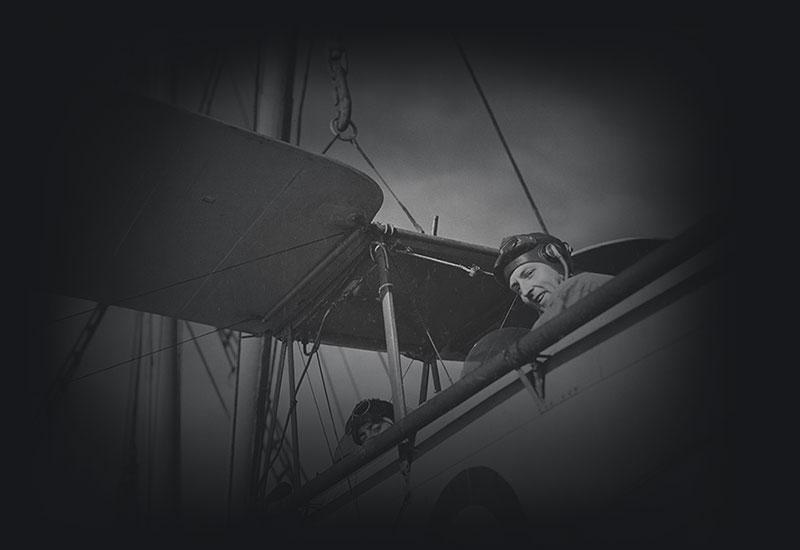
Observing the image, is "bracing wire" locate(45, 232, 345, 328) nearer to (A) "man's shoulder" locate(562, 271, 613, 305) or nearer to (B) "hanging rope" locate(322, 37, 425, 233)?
(B) "hanging rope" locate(322, 37, 425, 233)

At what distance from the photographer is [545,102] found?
144 inches

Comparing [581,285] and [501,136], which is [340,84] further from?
[581,285]

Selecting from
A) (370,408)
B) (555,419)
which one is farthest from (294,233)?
(555,419)

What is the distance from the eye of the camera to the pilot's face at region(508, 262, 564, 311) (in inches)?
127

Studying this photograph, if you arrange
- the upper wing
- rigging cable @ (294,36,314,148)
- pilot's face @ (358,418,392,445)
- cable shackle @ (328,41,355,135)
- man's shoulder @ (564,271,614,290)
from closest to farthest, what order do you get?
man's shoulder @ (564,271,614,290), the upper wing, pilot's face @ (358,418,392,445), cable shackle @ (328,41,355,135), rigging cable @ (294,36,314,148)

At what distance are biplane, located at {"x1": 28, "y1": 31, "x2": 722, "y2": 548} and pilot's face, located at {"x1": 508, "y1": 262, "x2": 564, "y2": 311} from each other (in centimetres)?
37

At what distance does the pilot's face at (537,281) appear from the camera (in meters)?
3.22

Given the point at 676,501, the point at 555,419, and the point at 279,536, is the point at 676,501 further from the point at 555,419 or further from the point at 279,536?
the point at 279,536

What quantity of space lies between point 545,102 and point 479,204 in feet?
2.76

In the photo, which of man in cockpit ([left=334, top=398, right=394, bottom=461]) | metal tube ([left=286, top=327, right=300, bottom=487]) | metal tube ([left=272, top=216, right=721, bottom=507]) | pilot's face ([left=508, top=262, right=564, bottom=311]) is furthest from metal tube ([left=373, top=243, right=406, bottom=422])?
metal tube ([left=286, top=327, right=300, bottom=487])

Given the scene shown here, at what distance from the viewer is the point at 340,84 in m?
5.03

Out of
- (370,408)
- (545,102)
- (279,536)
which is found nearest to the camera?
(545,102)

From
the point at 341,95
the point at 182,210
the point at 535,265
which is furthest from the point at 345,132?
the point at 535,265

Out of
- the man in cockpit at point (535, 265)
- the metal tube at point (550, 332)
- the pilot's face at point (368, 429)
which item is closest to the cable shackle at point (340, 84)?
the man in cockpit at point (535, 265)
